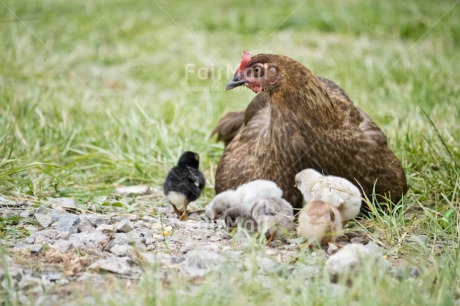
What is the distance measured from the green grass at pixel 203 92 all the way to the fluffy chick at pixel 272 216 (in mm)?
469

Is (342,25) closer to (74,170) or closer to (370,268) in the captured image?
(74,170)

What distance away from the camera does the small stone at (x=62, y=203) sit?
3.62m

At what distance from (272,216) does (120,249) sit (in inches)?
30.9

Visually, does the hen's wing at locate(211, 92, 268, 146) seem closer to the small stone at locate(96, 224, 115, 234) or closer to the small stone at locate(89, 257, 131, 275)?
the small stone at locate(96, 224, 115, 234)

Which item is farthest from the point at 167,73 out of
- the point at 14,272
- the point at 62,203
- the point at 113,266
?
the point at 14,272

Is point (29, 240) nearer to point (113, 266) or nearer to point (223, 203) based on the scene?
point (113, 266)

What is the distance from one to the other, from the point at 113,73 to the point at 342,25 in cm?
331

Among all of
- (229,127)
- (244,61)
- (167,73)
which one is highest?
(244,61)

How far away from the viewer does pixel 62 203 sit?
3670 millimetres

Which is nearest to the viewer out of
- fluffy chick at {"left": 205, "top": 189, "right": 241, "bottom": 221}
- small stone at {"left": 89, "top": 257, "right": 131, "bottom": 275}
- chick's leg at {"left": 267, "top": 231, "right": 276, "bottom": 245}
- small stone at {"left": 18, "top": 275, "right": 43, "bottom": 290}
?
small stone at {"left": 18, "top": 275, "right": 43, "bottom": 290}

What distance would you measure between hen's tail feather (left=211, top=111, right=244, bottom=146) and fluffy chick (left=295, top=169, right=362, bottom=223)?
146 centimetres

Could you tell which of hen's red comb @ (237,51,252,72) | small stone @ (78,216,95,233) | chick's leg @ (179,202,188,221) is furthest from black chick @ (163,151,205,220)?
hen's red comb @ (237,51,252,72)

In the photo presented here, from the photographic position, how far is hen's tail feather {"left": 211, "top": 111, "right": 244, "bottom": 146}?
4.87 metres

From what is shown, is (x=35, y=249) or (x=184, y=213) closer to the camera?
(x=35, y=249)
